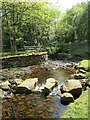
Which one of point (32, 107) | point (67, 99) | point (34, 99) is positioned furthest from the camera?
point (34, 99)

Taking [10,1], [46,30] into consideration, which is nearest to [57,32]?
[46,30]

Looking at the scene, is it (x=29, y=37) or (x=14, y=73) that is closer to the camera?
(x=14, y=73)

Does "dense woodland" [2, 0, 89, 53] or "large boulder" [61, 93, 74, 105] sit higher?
"dense woodland" [2, 0, 89, 53]

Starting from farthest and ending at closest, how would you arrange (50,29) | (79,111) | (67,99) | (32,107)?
(50,29)
(67,99)
(32,107)
(79,111)

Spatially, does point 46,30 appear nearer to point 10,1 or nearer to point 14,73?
point 10,1

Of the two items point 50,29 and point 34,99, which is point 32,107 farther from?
point 50,29

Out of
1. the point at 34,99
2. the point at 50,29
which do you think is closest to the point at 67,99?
the point at 34,99

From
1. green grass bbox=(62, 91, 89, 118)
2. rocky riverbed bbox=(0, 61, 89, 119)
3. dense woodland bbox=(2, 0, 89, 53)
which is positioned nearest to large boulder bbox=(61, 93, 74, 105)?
rocky riverbed bbox=(0, 61, 89, 119)

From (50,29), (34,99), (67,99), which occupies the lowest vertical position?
(34,99)

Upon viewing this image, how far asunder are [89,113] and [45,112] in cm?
170

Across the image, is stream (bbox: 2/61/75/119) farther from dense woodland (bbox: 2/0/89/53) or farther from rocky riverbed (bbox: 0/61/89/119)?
dense woodland (bbox: 2/0/89/53)

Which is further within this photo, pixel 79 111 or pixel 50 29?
pixel 50 29

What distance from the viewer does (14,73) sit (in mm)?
12055

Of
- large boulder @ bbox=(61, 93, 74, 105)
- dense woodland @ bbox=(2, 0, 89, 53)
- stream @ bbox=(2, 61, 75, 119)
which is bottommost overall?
stream @ bbox=(2, 61, 75, 119)
